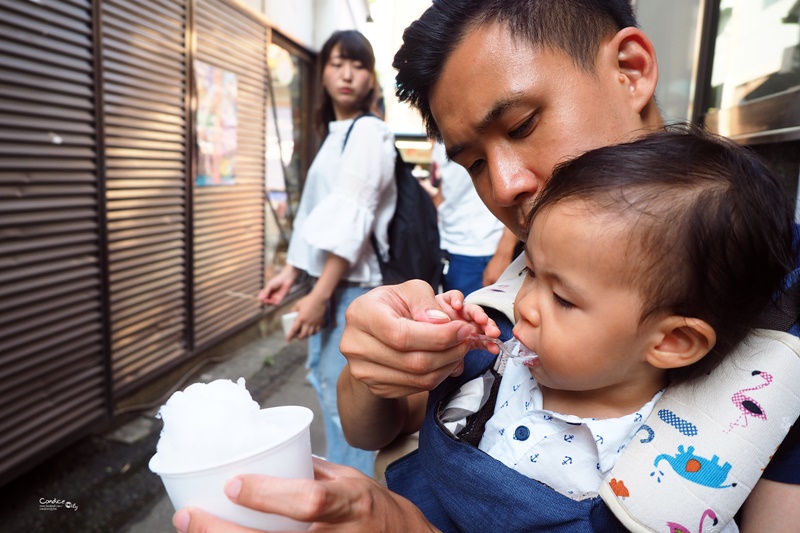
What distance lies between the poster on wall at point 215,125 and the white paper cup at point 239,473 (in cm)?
449

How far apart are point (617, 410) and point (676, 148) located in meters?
0.55

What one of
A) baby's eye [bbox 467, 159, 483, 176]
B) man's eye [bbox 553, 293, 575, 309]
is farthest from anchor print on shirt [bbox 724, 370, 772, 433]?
baby's eye [bbox 467, 159, 483, 176]

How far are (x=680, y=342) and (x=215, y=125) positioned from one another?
4.98m

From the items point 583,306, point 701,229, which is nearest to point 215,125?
point 583,306

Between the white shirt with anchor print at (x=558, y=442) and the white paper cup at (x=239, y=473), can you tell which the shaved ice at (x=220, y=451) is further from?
the white shirt with anchor print at (x=558, y=442)

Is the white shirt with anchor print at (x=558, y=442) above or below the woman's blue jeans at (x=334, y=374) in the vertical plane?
above

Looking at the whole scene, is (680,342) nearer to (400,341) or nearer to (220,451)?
→ (400,341)

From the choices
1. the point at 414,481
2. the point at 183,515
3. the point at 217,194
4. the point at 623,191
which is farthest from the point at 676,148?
the point at 217,194

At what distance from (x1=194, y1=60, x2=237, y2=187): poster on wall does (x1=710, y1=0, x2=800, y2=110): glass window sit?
13.5 feet

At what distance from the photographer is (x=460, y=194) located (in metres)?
4.01

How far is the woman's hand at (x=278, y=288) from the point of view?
2.99 metres

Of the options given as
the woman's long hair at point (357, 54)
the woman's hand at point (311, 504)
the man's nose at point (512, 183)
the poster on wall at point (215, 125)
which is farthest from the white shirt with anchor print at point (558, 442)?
the poster on wall at point (215, 125)

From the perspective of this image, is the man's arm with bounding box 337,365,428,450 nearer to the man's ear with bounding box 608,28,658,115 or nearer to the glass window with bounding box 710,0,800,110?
the man's ear with bounding box 608,28,658,115

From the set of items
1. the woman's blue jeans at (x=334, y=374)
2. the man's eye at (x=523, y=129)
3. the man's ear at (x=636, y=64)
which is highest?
the man's ear at (x=636, y=64)
